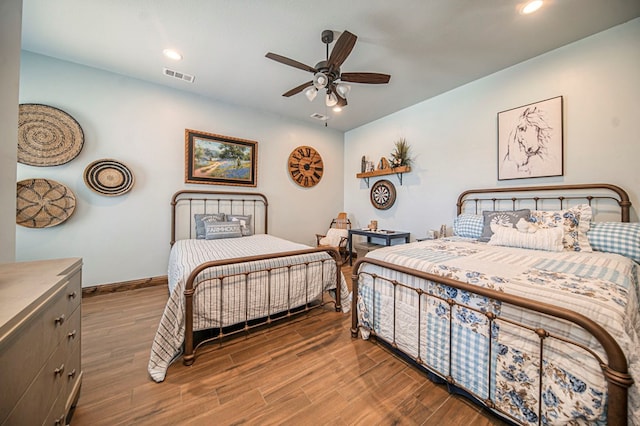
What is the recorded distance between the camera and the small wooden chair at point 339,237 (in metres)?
4.46

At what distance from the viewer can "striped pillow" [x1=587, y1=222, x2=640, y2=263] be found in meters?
1.84

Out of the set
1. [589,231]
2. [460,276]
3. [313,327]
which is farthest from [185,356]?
[589,231]

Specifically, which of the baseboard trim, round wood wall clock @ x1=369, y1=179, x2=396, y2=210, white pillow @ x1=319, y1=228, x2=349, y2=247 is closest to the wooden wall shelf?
round wood wall clock @ x1=369, y1=179, x2=396, y2=210

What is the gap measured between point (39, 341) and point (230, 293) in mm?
1186

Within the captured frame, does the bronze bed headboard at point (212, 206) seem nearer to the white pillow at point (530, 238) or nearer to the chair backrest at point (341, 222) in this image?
the chair backrest at point (341, 222)

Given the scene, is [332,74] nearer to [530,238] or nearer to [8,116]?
[8,116]

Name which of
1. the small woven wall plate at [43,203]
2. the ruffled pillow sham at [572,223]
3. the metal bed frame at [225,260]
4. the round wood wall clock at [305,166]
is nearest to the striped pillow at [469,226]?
the ruffled pillow sham at [572,223]

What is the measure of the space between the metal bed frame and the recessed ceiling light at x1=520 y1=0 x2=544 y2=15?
276 cm

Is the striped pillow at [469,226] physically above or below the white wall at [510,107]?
below

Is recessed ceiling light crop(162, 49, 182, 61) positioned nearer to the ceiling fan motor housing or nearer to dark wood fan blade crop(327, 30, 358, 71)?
the ceiling fan motor housing

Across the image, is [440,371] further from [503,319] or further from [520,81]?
[520,81]

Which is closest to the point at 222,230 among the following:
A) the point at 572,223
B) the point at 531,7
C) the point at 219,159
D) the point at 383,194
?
the point at 219,159

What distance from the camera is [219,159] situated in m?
3.79

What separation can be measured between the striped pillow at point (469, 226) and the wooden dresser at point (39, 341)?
342 centimetres
